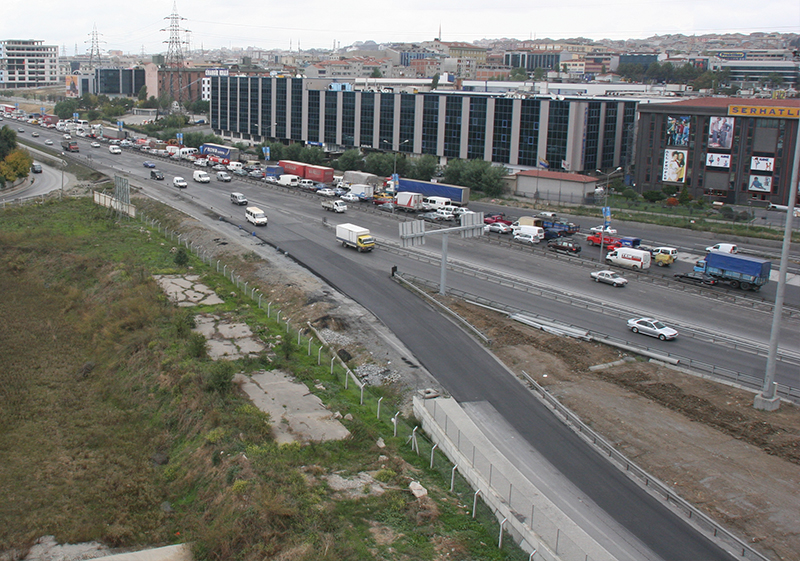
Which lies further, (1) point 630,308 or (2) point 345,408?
(1) point 630,308

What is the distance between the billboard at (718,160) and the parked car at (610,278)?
37777mm

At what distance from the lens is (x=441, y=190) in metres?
72.4

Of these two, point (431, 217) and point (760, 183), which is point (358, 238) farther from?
point (760, 183)

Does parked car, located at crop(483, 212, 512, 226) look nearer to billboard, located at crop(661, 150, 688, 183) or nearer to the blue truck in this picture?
the blue truck

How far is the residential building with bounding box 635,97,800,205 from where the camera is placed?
72.7 metres

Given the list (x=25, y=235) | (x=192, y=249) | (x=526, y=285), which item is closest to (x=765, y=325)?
(x=526, y=285)

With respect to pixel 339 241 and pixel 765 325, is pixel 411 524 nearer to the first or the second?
pixel 765 325

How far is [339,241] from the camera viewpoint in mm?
53844

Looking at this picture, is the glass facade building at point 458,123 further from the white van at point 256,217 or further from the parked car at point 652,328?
the parked car at point 652,328

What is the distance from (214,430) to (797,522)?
18712 mm

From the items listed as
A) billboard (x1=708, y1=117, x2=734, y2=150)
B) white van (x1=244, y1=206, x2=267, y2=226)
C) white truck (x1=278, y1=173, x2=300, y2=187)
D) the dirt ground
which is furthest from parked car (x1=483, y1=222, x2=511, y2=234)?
billboard (x1=708, y1=117, x2=734, y2=150)

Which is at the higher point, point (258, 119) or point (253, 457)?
point (258, 119)

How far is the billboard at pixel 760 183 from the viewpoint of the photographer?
7431 centimetres

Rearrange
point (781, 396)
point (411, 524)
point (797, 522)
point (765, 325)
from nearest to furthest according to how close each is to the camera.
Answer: point (411, 524), point (797, 522), point (781, 396), point (765, 325)
